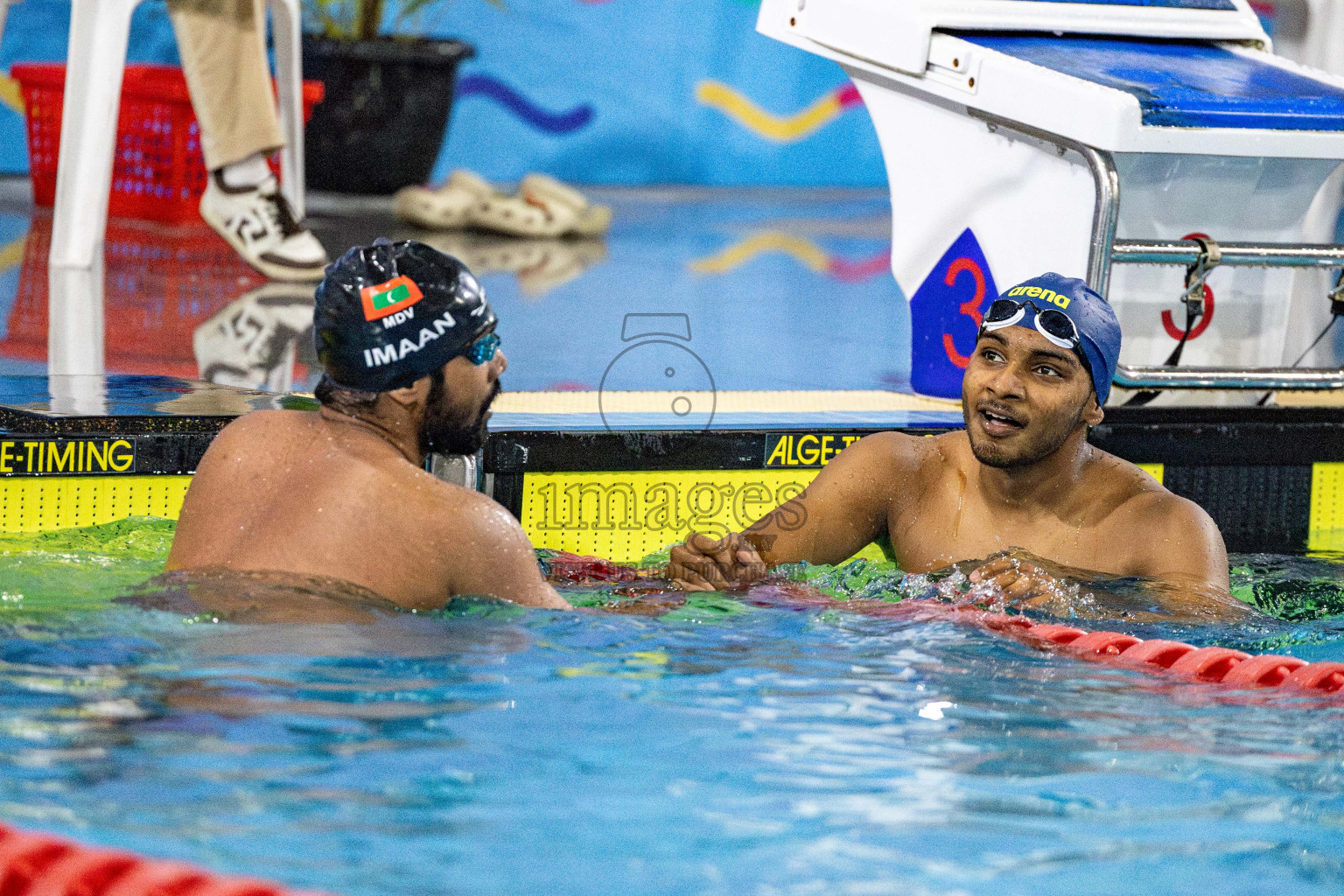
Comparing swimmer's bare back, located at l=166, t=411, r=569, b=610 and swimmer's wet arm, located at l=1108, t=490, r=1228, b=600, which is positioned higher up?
swimmer's bare back, located at l=166, t=411, r=569, b=610

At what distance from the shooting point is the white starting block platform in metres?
4.29

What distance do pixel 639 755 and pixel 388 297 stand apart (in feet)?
3.08

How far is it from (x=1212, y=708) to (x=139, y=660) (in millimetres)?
1905

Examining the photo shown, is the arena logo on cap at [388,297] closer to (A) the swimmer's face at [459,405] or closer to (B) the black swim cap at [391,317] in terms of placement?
(B) the black swim cap at [391,317]

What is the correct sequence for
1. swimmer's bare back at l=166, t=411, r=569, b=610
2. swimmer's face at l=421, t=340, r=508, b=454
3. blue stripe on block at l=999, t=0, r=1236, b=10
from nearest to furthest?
swimmer's bare back at l=166, t=411, r=569, b=610 < swimmer's face at l=421, t=340, r=508, b=454 < blue stripe on block at l=999, t=0, r=1236, b=10

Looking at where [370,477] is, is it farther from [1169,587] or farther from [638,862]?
[1169,587]

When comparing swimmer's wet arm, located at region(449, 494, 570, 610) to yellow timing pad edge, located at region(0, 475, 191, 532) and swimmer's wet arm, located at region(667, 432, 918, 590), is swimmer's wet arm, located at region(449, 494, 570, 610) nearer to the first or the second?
swimmer's wet arm, located at region(667, 432, 918, 590)

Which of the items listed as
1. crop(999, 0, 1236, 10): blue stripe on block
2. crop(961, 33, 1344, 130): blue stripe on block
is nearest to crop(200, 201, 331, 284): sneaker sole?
crop(961, 33, 1344, 130): blue stripe on block

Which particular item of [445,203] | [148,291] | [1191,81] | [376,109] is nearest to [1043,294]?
[1191,81]

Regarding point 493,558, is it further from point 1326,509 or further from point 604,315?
point 604,315

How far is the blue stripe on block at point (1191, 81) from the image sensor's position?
168 inches

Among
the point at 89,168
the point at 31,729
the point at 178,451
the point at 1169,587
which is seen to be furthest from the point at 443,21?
the point at 31,729

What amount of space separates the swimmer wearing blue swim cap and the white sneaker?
3.14 meters

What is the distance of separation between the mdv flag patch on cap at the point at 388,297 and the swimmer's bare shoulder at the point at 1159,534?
68.2 inches
